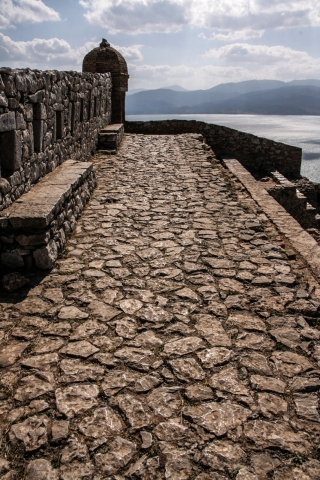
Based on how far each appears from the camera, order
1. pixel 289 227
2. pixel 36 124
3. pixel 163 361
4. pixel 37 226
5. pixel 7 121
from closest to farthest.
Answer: pixel 163 361 → pixel 37 226 → pixel 7 121 → pixel 36 124 → pixel 289 227

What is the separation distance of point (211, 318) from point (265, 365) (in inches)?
30.2

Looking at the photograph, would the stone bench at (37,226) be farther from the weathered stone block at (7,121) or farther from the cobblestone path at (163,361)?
the weathered stone block at (7,121)

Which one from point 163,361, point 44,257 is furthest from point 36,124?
point 163,361

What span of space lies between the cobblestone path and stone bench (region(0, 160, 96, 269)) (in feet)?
0.79

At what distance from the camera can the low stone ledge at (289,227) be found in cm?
545

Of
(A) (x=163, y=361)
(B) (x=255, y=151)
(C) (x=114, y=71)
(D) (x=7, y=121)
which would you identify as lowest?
(A) (x=163, y=361)

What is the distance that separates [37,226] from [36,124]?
2.20 metres

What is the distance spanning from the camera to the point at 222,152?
17422mm

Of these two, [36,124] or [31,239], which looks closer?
[31,239]

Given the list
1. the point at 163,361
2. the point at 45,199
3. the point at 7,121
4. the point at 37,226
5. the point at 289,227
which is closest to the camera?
the point at 163,361

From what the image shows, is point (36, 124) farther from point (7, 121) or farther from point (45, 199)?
point (45, 199)

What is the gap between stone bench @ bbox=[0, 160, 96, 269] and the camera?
451cm

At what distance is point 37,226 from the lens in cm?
453

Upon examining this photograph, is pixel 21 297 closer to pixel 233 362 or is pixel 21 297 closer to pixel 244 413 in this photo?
pixel 233 362
